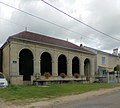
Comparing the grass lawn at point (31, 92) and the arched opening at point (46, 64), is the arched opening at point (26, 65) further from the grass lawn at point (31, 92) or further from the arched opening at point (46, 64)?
the grass lawn at point (31, 92)

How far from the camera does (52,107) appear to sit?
54.7 feet

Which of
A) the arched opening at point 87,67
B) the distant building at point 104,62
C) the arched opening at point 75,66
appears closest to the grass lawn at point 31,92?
the arched opening at point 75,66

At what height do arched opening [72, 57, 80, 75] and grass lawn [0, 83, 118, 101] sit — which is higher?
arched opening [72, 57, 80, 75]

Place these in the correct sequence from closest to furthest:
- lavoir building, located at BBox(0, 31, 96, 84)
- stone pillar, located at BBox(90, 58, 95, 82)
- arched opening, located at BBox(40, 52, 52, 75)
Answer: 1. lavoir building, located at BBox(0, 31, 96, 84)
2. arched opening, located at BBox(40, 52, 52, 75)
3. stone pillar, located at BBox(90, 58, 95, 82)

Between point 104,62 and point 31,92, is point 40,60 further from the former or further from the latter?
point 104,62

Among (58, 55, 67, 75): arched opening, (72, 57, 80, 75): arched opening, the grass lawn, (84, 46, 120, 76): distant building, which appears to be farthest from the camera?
(84, 46, 120, 76): distant building

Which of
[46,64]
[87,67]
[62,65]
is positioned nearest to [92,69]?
[87,67]

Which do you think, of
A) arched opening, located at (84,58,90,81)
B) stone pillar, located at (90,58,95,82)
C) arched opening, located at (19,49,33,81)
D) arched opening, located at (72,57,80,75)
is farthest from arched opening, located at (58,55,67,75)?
arched opening, located at (19,49,33,81)

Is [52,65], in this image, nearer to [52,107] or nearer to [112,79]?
[112,79]

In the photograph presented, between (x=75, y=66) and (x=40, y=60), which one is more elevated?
(x=40, y=60)

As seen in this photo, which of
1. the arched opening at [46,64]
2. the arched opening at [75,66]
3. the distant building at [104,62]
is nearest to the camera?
the arched opening at [46,64]

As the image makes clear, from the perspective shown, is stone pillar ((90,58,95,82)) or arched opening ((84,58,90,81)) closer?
stone pillar ((90,58,95,82))

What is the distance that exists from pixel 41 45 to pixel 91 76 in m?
14.7

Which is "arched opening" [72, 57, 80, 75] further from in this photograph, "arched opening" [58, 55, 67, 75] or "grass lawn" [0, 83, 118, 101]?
"grass lawn" [0, 83, 118, 101]
